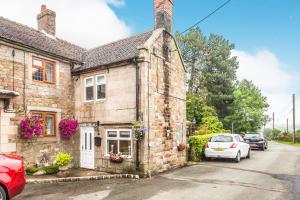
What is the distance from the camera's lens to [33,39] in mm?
13961

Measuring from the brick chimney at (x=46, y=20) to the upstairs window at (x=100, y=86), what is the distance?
6114 mm

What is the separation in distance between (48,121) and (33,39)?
4578 millimetres

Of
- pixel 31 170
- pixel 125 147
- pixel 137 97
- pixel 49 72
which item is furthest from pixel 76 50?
pixel 31 170

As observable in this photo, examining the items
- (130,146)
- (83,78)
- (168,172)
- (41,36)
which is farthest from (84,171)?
(41,36)

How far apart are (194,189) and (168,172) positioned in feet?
12.6

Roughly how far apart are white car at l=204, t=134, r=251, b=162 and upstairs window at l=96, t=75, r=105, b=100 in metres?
7.48

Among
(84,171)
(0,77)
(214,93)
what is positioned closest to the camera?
(0,77)

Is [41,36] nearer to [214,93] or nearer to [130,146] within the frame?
[130,146]

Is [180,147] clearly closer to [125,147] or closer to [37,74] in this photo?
[125,147]

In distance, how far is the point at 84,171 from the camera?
13.2m

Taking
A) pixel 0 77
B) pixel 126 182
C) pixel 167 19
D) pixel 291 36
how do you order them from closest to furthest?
pixel 126 182, pixel 0 77, pixel 167 19, pixel 291 36

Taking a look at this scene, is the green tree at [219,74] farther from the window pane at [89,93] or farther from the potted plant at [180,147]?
the window pane at [89,93]

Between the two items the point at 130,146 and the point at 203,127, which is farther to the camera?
the point at 203,127

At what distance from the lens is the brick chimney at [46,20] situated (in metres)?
17.3
